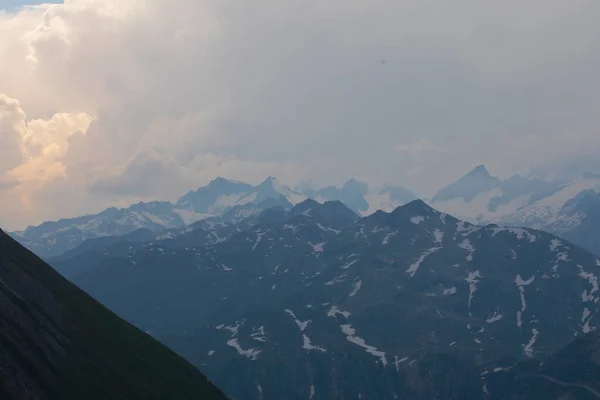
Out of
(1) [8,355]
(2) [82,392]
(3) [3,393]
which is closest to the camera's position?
(3) [3,393]

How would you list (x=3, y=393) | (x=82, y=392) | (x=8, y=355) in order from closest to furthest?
(x=3, y=393), (x=8, y=355), (x=82, y=392)

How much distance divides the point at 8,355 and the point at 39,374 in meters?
10.6

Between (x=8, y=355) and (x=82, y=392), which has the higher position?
(x=8, y=355)

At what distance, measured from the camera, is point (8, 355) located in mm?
179375

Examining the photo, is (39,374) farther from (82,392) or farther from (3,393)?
(3,393)

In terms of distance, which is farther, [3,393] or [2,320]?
[2,320]

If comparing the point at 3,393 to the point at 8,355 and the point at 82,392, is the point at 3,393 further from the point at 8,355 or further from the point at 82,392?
the point at 82,392

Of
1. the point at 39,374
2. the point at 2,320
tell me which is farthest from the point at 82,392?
the point at 2,320

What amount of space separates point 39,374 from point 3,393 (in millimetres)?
27017

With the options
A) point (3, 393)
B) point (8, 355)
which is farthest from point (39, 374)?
point (3, 393)

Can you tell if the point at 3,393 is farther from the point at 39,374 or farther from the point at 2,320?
the point at 2,320

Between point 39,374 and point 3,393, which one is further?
point 39,374

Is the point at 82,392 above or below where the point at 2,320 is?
below

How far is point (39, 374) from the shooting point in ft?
611
